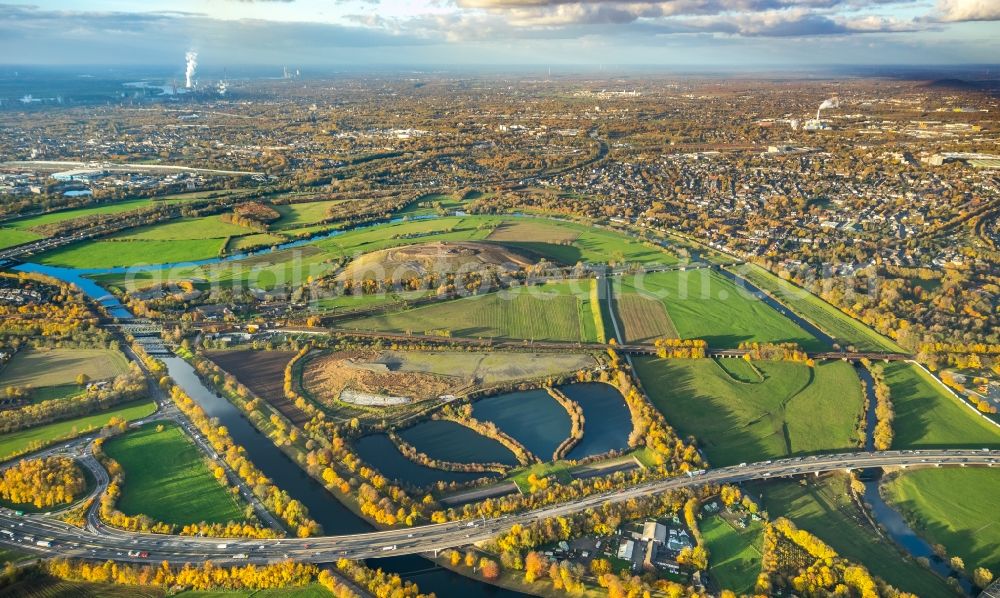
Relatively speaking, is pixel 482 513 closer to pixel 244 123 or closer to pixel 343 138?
pixel 343 138

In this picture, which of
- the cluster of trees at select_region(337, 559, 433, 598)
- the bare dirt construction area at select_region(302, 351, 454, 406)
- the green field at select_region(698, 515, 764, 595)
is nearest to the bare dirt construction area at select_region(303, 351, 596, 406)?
the bare dirt construction area at select_region(302, 351, 454, 406)

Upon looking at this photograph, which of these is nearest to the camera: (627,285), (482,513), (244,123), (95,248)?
(482,513)

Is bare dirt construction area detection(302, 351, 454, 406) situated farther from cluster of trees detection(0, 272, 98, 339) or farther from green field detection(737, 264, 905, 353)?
green field detection(737, 264, 905, 353)

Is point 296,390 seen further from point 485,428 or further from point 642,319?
point 642,319

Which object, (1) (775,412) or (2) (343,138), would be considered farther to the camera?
(2) (343,138)

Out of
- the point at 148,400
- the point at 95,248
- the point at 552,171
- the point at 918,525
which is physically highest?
the point at 552,171

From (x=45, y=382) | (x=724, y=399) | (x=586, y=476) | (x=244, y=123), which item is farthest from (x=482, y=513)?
(x=244, y=123)

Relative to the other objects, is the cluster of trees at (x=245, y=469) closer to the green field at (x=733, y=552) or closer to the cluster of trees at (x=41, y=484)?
the cluster of trees at (x=41, y=484)

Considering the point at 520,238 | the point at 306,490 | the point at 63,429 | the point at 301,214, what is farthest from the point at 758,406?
the point at 301,214
